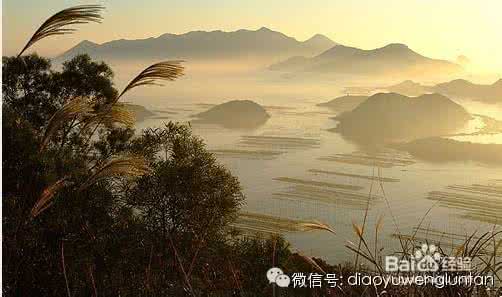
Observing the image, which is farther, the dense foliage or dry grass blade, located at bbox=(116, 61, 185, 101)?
the dense foliage

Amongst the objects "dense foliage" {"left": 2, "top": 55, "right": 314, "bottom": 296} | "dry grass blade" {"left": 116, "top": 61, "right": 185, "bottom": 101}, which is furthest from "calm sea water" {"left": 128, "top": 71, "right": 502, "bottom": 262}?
"dry grass blade" {"left": 116, "top": 61, "right": 185, "bottom": 101}

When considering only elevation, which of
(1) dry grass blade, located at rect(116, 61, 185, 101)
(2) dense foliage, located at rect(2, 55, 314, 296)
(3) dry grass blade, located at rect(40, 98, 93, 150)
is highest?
(1) dry grass blade, located at rect(116, 61, 185, 101)

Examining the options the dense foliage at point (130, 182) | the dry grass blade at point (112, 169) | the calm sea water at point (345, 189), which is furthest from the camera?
the calm sea water at point (345, 189)

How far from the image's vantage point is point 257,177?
85312mm

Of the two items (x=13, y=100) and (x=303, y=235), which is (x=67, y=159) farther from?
(x=303, y=235)

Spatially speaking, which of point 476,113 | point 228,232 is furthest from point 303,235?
point 476,113

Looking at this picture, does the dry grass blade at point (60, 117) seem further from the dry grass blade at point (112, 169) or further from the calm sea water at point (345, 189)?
the calm sea water at point (345, 189)

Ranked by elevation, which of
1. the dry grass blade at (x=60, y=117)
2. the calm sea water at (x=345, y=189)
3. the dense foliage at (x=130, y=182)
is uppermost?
the dry grass blade at (x=60, y=117)

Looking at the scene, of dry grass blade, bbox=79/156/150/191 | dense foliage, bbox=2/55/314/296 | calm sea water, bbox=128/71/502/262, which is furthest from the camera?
calm sea water, bbox=128/71/502/262

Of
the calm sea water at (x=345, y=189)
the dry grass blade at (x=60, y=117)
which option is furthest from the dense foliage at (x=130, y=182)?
the calm sea water at (x=345, y=189)

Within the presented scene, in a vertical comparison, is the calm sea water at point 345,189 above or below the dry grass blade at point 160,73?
below

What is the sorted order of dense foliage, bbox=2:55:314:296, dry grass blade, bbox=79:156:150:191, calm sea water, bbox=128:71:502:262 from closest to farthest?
dry grass blade, bbox=79:156:150:191
dense foliage, bbox=2:55:314:296
calm sea water, bbox=128:71:502:262

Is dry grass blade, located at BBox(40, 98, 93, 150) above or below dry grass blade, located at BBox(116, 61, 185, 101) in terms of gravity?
below

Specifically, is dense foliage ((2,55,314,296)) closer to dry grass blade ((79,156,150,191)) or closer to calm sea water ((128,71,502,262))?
dry grass blade ((79,156,150,191))
